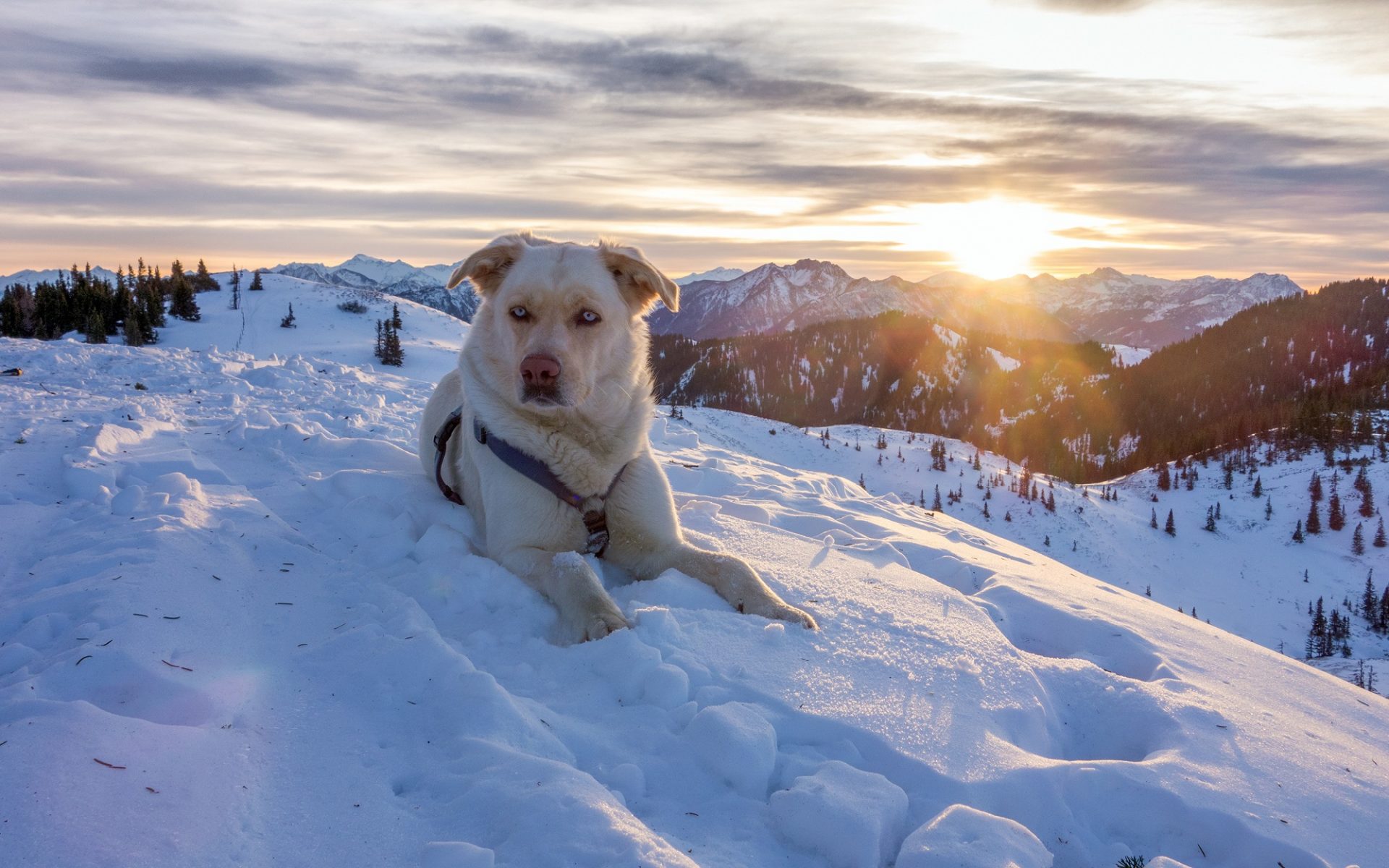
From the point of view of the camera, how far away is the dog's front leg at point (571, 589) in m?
3.97

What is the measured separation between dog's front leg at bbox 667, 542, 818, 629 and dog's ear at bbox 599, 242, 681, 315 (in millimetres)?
2078

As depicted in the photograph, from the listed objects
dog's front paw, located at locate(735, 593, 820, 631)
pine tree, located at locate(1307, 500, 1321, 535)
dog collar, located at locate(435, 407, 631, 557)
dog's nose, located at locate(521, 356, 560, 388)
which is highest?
dog's nose, located at locate(521, 356, 560, 388)

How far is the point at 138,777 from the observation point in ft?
7.20

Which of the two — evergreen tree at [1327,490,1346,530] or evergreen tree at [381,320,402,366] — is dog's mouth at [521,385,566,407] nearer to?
evergreen tree at [381,320,402,366]

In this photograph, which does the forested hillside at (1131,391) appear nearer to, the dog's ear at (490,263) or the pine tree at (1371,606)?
the pine tree at (1371,606)

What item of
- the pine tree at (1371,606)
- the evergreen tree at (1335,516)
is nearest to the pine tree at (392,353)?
the pine tree at (1371,606)

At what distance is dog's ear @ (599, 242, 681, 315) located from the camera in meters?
5.64

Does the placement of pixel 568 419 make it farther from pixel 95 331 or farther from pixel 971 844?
pixel 95 331

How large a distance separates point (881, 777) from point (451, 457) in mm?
5263

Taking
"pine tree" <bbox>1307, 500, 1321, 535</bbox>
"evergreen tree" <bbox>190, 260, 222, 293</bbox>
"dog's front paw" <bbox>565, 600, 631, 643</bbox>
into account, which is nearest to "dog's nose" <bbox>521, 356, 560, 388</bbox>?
"dog's front paw" <bbox>565, 600, 631, 643</bbox>

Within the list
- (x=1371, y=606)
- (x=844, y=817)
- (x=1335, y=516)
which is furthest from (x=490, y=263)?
(x=1335, y=516)

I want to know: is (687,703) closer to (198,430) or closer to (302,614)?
(302,614)

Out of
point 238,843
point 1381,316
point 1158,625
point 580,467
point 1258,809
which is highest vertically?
point 1381,316

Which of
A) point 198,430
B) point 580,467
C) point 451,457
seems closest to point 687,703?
point 580,467
